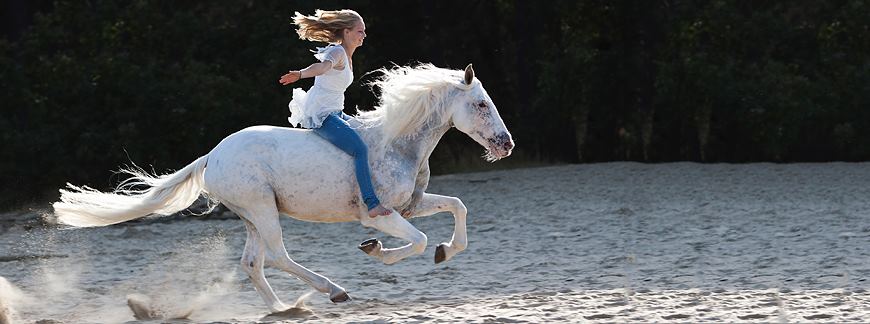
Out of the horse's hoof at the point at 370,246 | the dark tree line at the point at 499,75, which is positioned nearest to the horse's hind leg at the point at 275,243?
the horse's hoof at the point at 370,246

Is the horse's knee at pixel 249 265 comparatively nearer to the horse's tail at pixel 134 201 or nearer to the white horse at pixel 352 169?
the white horse at pixel 352 169

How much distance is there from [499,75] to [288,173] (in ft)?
42.1

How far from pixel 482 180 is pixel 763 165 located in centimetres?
397

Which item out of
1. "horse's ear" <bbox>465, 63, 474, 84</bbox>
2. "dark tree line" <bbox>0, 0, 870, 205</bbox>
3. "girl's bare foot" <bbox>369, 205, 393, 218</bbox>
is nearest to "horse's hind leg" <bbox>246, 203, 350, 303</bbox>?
"girl's bare foot" <bbox>369, 205, 393, 218</bbox>

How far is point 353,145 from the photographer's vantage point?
7266mm

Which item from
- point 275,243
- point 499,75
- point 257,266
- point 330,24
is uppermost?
point 499,75

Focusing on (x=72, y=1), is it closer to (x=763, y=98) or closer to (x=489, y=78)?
(x=489, y=78)

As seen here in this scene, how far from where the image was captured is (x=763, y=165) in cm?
1761

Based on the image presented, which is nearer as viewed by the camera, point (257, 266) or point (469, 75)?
point (469, 75)

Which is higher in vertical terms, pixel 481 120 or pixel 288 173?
pixel 481 120

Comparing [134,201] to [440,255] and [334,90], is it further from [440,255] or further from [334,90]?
[440,255]

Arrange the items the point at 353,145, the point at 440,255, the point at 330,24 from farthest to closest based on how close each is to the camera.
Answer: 1. the point at 330,24
2. the point at 440,255
3. the point at 353,145

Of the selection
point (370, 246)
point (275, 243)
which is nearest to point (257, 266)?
point (275, 243)

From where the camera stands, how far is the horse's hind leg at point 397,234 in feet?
23.5
